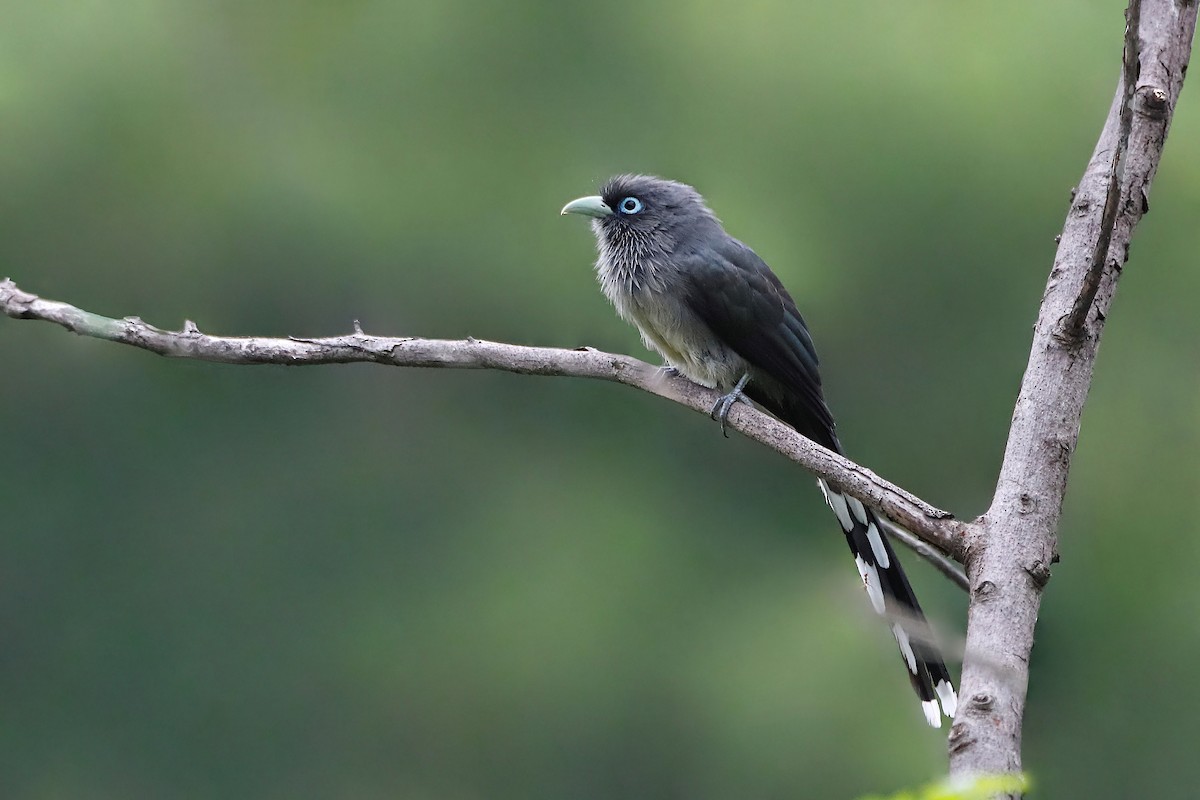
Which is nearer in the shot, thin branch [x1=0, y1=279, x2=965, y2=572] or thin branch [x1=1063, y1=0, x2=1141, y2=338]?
thin branch [x1=1063, y1=0, x2=1141, y2=338]

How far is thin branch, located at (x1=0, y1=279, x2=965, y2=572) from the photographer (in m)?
1.60

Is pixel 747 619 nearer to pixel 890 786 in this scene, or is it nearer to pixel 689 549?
pixel 689 549

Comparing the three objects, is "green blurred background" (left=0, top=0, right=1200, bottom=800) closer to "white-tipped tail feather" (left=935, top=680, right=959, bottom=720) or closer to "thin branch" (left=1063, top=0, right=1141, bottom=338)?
"white-tipped tail feather" (left=935, top=680, right=959, bottom=720)

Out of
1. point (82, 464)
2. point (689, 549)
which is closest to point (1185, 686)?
point (689, 549)

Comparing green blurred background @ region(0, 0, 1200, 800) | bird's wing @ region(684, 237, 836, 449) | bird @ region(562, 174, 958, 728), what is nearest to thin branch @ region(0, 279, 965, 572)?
bird @ region(562, 174, 958, 728)

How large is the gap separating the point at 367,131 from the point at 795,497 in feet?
8.31

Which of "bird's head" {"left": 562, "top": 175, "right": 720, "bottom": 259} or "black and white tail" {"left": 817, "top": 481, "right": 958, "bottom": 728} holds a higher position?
"bird's head" {"left": 562, "top": 175, "right": 720, "bottom": 259}

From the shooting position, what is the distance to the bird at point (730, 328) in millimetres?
2277

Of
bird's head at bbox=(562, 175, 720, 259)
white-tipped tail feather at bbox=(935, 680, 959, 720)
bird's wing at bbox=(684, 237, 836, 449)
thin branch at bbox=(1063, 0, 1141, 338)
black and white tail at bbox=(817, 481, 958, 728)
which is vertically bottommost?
white-tipped tail feather at bbox=(935, 680, 959, 720)

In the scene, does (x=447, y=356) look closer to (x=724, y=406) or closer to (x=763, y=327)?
(x=724, y=406)

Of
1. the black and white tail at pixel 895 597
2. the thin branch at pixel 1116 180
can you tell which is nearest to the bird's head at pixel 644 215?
the black and white tail at pixel 895 597

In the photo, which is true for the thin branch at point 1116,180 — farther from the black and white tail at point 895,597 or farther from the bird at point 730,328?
the bird at point 730,328

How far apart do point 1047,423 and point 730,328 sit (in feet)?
2.98

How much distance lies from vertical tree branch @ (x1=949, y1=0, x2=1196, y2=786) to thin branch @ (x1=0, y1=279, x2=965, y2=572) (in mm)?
114
